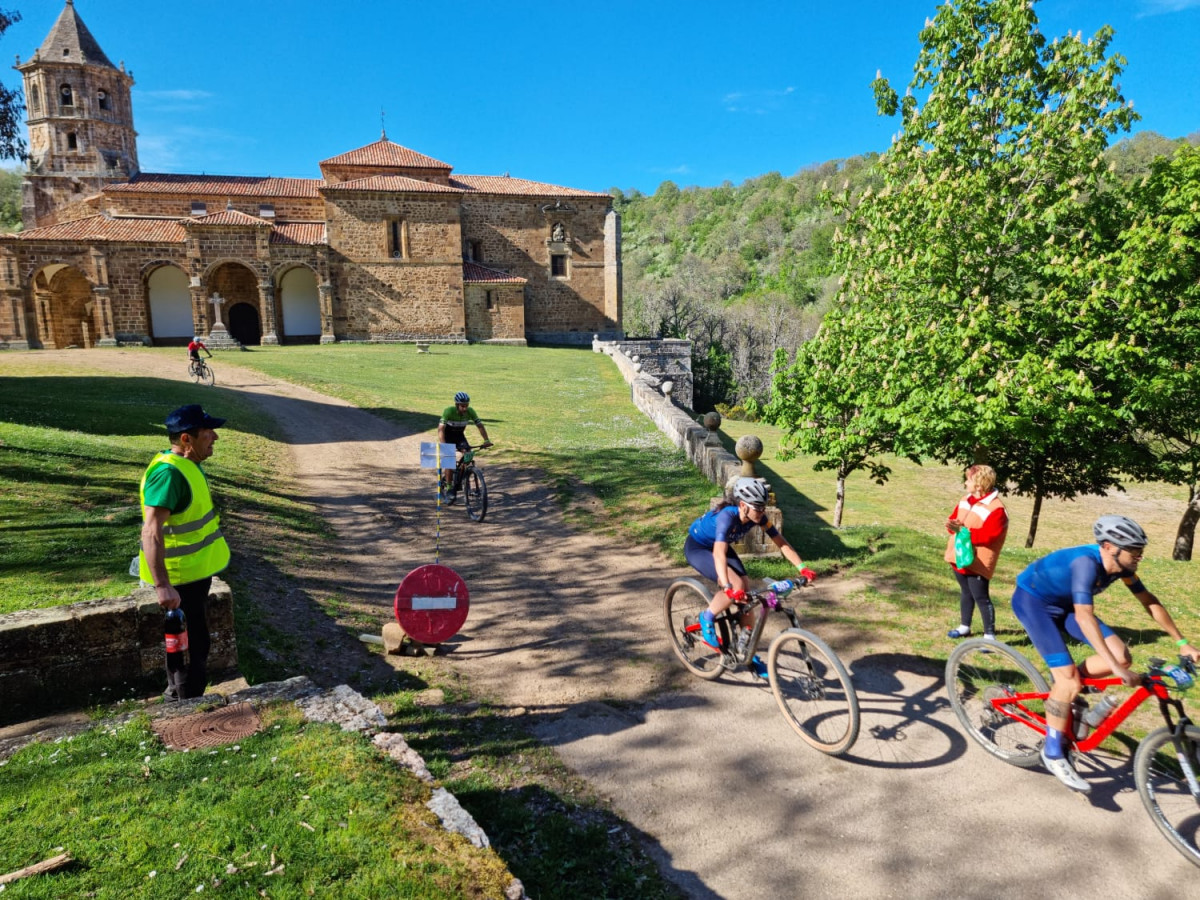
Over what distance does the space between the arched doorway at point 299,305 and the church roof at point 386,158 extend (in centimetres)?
682

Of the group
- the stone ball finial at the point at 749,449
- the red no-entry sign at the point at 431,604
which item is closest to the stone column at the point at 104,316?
the red no-entry sign at the point at 431,604

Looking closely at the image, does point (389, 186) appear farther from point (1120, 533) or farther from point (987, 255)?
point (1120, 533)

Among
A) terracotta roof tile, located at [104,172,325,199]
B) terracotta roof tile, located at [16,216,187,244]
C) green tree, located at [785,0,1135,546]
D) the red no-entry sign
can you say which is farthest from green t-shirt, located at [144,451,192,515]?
terracotta roof tile, located at [104,172,325,199]

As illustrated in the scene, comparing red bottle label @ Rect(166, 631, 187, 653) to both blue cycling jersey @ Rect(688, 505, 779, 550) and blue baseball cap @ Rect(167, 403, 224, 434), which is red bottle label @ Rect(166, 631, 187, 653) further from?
blue cycling jersey @ Rect(688, 505, 779, 550)

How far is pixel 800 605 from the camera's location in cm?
670

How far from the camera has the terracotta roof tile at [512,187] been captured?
143ft

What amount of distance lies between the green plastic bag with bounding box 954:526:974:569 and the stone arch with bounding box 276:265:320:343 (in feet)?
126

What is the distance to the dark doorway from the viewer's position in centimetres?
3859

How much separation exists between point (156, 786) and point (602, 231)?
4451 cm

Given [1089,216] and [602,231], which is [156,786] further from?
[602,231]

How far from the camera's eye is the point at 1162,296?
33.8 feet

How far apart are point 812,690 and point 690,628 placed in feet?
3.65

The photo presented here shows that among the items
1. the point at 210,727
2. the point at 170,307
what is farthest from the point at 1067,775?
the point at 170,307

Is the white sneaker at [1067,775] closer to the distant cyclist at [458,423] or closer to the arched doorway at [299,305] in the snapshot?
the distant cyclist at [458,423]
